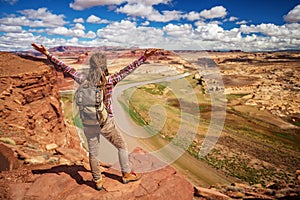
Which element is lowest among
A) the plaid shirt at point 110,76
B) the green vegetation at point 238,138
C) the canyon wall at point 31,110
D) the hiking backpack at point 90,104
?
the green vegetation at point 238,138

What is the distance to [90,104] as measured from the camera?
4988mm

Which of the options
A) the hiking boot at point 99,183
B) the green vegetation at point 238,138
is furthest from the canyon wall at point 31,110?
the green vegetation at point 238,138

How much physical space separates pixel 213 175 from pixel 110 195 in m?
19.7

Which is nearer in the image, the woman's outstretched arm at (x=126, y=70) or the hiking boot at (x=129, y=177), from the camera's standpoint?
the woman's outstretched arm at (x=126, y=70)

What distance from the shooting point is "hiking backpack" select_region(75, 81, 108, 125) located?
4949 mm

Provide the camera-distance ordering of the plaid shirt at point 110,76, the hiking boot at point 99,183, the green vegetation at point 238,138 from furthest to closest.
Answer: the green vegetation at point 238,138 → the hiking boot at point 99,183 → the plaid shirt at point 110,76

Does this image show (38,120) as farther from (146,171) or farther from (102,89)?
(102,89)

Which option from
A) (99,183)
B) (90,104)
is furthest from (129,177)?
(90,104)

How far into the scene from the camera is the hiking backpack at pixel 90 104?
495cm

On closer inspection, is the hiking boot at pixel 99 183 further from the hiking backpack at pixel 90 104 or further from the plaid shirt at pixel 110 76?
the plaid shirt at pixel 110 76

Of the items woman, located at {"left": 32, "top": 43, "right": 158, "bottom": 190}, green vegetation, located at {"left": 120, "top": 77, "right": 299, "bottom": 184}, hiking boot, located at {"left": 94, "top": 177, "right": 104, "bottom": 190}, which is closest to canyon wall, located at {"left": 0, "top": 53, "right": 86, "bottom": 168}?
hiking boot, located at {"left": 94, "top": 177, "right": 104, "bottom": 190}

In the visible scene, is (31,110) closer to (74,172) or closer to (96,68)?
(74,172)

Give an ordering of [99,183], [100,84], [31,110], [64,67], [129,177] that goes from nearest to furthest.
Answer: [100,84] < [64,67] < [99,183] < [129,177] < [31,110]

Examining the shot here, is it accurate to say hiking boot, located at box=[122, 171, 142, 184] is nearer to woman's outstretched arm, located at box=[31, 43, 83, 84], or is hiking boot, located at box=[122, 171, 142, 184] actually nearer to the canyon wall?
woman's outstretched arm, located at box=[31, 43, 83, 84]
